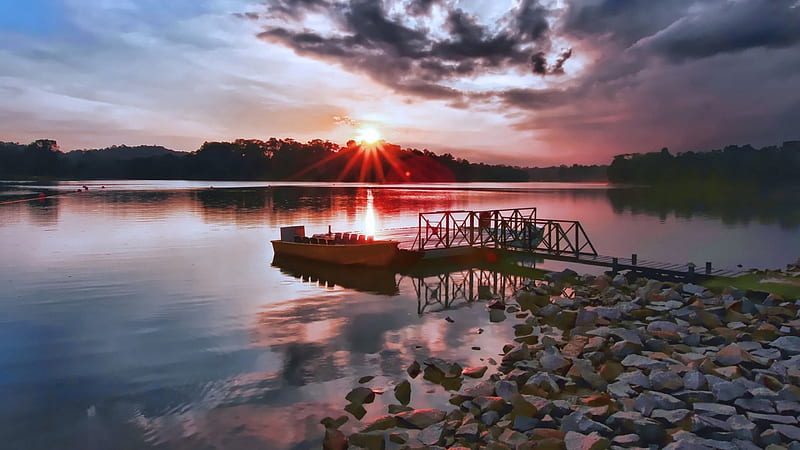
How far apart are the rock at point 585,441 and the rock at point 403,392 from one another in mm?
4028

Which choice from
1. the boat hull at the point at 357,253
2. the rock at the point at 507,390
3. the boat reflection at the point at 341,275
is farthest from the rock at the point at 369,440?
the boat hull at the point at 357,253

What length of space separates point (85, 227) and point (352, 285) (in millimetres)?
37386

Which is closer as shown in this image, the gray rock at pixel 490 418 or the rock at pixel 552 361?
the gray rock at pixel 490 418

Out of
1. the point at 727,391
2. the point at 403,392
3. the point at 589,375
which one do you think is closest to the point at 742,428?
the point at 727,391

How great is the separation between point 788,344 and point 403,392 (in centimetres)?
1058

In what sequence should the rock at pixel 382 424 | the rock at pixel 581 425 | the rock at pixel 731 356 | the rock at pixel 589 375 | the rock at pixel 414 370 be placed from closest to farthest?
the rock at pixel 581 425 < the rock at pixel 382 424 < the rock at pixel 589 375 < the rock at pixel 731 356 < the rock at pixel 414 370

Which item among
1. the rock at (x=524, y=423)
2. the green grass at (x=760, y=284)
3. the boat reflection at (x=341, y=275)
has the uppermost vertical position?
the green grass at (x=760, y=284)

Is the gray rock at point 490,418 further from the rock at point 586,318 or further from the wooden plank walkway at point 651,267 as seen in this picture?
the wooden plank walkway at point 651,267

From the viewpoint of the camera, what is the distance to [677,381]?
1035cm

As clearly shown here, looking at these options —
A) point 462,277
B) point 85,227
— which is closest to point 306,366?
point 462,277

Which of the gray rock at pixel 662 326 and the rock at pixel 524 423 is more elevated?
the gray rock at pixel 662 326

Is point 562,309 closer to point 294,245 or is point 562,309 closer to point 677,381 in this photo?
point 677,381

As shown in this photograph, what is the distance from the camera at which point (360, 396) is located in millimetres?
11328

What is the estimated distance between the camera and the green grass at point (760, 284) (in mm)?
18328
